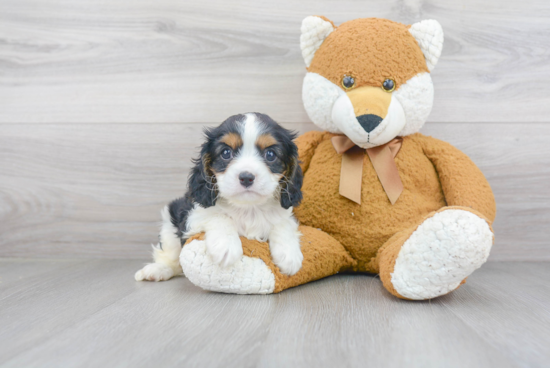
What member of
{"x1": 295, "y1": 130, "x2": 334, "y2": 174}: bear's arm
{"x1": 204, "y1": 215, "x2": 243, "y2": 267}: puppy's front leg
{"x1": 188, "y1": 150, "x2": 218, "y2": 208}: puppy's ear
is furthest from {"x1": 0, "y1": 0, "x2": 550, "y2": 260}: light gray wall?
{"x1": 204, "y1": 215, "x2": 243, "y2": 267}: puppy's front leg

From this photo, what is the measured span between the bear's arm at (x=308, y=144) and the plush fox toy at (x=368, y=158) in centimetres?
2

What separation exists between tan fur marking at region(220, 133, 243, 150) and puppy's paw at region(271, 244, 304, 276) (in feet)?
1.25

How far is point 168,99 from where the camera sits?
2.26m

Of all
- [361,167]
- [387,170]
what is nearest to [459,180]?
[387,170]

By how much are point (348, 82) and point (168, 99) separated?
1.01 metres

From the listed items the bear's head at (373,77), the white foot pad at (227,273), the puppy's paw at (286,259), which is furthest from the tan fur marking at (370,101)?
the white foot pad at (227,273)

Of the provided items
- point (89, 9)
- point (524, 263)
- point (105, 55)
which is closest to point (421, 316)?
point (524, 263)

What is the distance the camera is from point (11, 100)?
2301 millimetres

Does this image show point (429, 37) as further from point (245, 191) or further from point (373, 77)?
point (245, 191)

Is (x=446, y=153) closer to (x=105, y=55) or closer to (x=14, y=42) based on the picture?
(x=105, y=55)

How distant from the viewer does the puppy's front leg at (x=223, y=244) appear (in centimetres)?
140

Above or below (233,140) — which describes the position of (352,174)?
below

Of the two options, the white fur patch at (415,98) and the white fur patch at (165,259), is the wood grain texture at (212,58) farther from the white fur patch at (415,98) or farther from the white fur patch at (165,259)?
the white fur patch at (165,259)

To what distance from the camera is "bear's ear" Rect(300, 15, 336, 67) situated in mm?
1782
